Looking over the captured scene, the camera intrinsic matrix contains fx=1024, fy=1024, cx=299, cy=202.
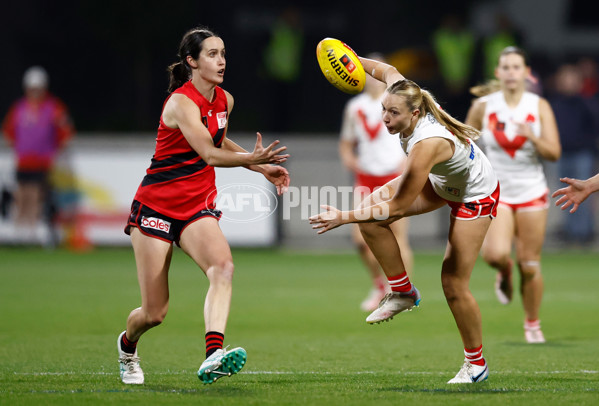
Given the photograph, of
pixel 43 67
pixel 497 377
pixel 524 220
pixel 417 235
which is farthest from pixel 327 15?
pixel 497 377

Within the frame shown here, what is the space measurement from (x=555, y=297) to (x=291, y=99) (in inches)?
389

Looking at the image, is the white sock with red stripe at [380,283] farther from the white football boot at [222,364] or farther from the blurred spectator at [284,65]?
the blurred spectator at [284,65]

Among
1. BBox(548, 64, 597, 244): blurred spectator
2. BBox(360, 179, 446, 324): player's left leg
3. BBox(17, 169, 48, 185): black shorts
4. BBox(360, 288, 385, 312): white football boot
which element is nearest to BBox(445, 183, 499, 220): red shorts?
BBox(360, 179, 446, 324): player's left leg

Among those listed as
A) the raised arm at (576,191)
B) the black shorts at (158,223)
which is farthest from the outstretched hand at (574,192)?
the black shorts at (158,223)

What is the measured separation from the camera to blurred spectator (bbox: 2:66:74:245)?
15914 mm

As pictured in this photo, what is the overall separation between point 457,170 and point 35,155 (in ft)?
35.6

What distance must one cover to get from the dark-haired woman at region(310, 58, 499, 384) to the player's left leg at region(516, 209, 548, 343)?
193cm

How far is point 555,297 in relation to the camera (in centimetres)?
1175

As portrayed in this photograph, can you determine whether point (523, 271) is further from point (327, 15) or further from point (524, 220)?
point (327, 15)

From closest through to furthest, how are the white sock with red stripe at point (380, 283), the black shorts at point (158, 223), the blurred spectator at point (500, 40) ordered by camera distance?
the black shorts at point (158, 223)
the white sock with red stripe at point (380, 283)
the blurred spectator at point (500, 40)

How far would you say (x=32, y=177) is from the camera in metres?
16.0

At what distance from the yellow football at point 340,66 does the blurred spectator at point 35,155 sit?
32.1ft

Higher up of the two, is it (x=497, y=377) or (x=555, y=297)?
(x=497, y=377)

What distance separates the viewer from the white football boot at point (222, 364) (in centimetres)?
590
